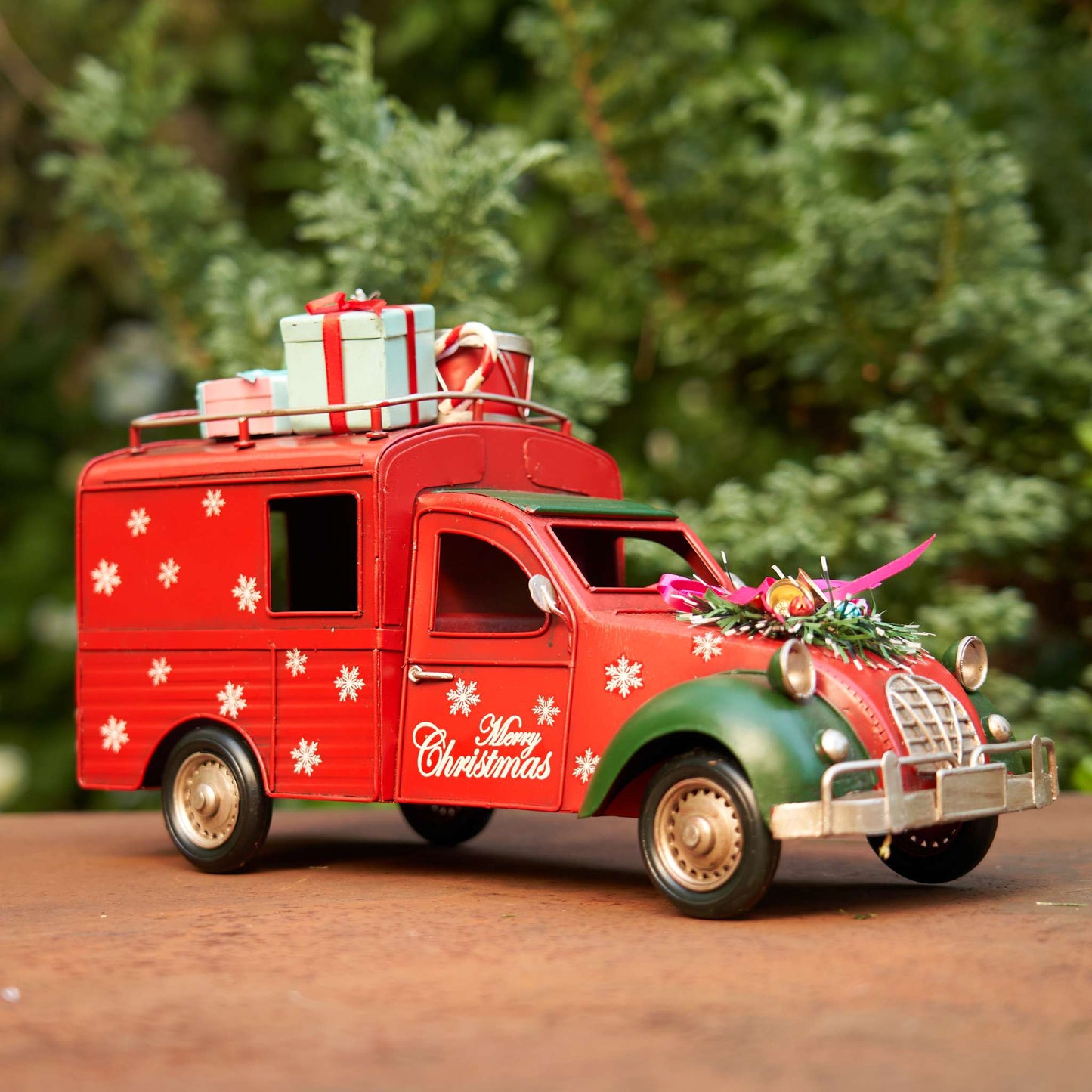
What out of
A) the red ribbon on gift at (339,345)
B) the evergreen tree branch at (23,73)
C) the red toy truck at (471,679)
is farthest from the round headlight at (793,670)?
the evergreen tree branch at (23,73)

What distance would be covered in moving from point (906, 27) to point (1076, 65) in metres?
1.37

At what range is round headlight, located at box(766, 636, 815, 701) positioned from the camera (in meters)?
6.27

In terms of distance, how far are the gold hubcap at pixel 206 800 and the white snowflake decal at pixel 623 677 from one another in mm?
2079

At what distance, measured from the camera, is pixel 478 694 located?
23.8ft

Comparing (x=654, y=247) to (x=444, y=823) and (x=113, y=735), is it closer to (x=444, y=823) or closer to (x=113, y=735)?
(x=444, y=823)

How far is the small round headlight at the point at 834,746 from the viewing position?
6.22 meters

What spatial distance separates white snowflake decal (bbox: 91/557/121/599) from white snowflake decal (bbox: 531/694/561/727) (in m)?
2.61

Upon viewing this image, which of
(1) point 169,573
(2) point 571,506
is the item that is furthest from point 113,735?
(2) point 571,506

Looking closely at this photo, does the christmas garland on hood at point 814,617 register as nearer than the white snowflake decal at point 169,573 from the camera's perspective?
Yes

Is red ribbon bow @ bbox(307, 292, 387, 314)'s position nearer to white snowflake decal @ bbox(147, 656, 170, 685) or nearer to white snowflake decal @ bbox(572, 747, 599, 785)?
white snowflake decal @ bbox(147, 656, 170, 685)

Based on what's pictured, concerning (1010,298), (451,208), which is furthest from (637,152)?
(1010,298)

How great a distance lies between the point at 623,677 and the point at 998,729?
5.20 feet

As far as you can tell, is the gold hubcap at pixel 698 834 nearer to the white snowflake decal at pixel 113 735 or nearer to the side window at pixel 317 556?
the side window at pixel 317 556

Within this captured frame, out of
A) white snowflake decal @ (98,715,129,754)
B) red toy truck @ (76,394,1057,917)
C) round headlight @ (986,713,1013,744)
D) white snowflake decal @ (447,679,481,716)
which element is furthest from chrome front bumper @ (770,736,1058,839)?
white snowflake decal @ (98,715,129,754)
